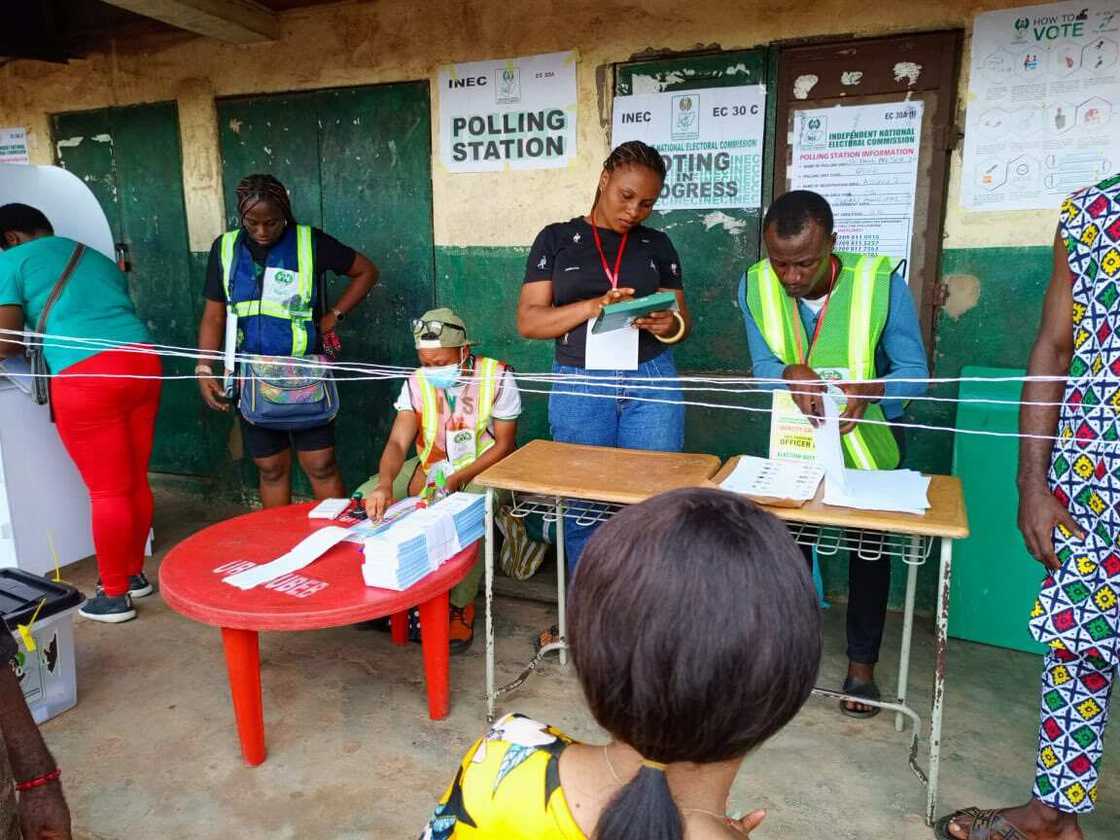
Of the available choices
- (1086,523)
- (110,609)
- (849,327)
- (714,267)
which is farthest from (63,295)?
(1086,523)

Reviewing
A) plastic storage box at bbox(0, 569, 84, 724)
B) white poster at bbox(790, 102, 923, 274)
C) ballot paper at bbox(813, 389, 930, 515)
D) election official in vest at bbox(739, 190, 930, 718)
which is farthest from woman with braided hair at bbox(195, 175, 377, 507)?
ballot paper at bbox(813, 389, 930, 515)

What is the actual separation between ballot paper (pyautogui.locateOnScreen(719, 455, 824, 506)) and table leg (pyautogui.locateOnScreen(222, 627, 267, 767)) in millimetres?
1450

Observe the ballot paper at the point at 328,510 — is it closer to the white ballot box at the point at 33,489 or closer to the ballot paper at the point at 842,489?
the white ballot box at the point at 33,489

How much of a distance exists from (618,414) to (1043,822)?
1.69 metres

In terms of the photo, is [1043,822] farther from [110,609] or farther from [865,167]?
[110,609]

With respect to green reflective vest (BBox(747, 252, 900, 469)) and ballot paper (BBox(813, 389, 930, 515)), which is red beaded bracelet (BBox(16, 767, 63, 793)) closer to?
ballot paper (BBox(813, 389, 930, 515))

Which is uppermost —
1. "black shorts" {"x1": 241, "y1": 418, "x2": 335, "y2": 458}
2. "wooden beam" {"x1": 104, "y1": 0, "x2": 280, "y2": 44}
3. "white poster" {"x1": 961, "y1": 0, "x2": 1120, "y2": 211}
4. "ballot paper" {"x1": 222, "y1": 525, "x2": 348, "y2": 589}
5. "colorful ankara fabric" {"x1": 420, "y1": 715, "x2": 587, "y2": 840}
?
"wooden beam" {"x1": 104, "y1": 0, "x2": 280, "y2": 44}

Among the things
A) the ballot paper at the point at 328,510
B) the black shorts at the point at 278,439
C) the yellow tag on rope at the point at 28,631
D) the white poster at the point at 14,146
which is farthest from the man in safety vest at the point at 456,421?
the white poster at the point at 14,146

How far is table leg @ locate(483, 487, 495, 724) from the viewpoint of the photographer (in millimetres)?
2549

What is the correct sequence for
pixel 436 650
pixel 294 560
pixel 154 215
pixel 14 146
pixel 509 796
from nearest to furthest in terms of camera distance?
1. pixel 509 796
2. pixel 294 560
3. pixel 436 650
4. pixel 154 215
5. pixel 14 146

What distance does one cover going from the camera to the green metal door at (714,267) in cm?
340

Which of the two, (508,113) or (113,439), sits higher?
(508,113)

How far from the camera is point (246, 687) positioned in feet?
7.96

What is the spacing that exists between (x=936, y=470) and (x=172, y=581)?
2.82 meters
